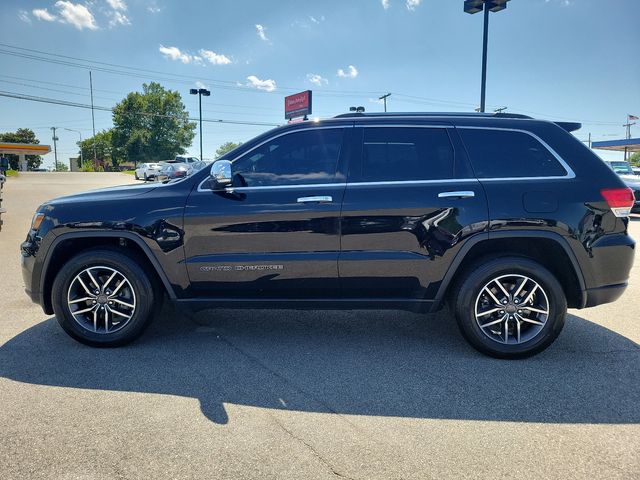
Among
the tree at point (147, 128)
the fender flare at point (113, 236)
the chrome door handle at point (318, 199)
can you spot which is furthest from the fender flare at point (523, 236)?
the tree at point (147, 128)

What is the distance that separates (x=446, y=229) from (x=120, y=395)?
104 inches

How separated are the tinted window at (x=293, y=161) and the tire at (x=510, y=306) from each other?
4.77ft

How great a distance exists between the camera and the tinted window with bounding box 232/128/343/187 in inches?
151

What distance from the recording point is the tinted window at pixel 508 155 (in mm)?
3750

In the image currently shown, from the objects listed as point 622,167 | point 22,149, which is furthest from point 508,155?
point 22,149

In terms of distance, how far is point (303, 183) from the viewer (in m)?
3.81

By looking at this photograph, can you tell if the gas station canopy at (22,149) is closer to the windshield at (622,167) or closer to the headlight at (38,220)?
the windshield at (622,167)

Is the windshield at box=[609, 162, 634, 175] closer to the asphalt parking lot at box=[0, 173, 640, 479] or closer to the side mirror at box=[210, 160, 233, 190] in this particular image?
the asphalt parking lot at box=[0, 173, 640, 479]

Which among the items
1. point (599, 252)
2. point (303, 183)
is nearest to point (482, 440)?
point (599, 252)

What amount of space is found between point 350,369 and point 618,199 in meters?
2.46

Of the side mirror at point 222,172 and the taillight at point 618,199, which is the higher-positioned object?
the side mirror at point 222,172

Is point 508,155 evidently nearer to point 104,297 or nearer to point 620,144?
point 104,297

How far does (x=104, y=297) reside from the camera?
3910 mm

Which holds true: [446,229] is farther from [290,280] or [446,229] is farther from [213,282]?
[213,282]
